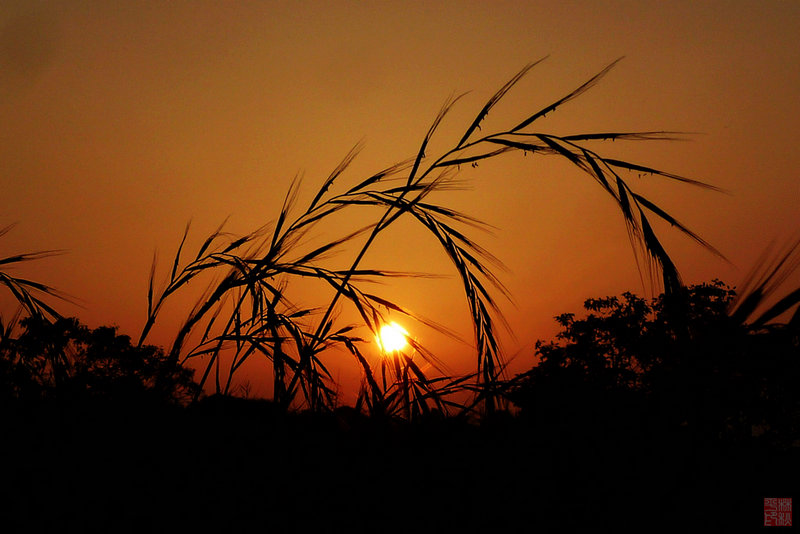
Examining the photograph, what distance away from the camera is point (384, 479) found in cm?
140

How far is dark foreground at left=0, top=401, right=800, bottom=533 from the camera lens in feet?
3.90

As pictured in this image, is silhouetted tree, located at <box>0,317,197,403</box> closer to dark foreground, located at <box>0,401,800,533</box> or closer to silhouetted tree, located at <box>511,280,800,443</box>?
dark foreground, located at <box>0,401,800,533</box>

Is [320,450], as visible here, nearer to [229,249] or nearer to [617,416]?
[617,416]

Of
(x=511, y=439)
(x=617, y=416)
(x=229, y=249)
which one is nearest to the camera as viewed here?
(x=617, y=416)

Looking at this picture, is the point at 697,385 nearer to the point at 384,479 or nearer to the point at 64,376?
the point at 384,479

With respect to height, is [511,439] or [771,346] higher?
[771,346]

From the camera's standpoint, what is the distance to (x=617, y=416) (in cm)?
135

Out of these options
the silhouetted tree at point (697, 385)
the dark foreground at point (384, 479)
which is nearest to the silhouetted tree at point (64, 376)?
the dark foreground at point (384, 479)

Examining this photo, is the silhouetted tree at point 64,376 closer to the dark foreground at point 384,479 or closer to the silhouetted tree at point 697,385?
the dark foreground at point 384,479

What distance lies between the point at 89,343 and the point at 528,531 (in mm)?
8459

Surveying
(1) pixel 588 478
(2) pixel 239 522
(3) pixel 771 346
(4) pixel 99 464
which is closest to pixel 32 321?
(4) pixel 99 464

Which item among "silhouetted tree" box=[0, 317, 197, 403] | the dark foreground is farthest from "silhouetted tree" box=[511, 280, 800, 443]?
"silhouetted tree" box=[0, 317, 197, 403]

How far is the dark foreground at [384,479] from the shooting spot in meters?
1.19

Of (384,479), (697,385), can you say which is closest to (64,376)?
(384,479)
